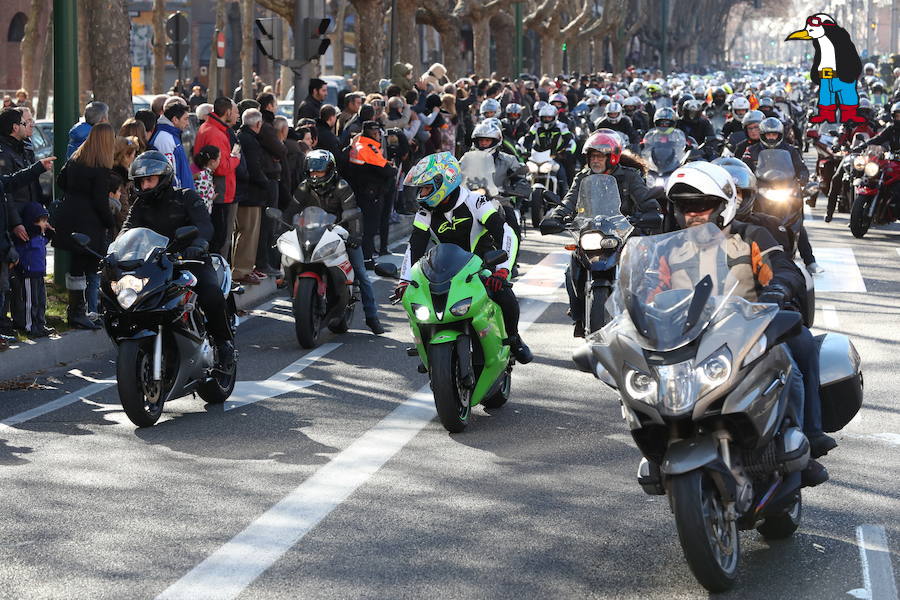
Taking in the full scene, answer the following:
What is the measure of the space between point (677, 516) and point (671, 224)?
1.49 m

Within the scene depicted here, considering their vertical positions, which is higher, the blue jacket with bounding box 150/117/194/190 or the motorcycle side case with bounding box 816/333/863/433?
the blue jacket with bounding box 150/117/194/190

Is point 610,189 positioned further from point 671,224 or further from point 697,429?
point 697,429

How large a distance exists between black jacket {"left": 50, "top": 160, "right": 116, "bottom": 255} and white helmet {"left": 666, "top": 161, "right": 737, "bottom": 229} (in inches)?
274

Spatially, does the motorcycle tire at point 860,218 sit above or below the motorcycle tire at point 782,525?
above

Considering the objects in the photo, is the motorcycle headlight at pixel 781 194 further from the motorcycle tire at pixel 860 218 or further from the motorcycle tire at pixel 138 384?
the motorcycle tire at pixel 138 384

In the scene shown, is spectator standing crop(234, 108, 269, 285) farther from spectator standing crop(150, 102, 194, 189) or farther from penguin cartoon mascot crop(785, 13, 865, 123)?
penguin cartoon mascot crop(785, 13, 865, 123)

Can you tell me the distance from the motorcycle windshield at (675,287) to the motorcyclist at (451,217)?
3.88 m

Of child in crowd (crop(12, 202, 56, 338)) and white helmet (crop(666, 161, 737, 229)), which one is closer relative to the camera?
white helmet (crop(666, 161, 737, 229))

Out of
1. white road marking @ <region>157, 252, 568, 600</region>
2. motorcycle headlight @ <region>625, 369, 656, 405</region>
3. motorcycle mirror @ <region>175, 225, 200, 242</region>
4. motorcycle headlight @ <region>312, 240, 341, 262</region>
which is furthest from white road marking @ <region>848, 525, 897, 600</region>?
motorcycle headlight @ <region>312, 240, 341, 262</region>

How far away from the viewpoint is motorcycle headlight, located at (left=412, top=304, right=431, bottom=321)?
917 centimetres

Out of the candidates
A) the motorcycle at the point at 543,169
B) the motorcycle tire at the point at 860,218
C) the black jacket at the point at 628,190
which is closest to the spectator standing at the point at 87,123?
the black jacket at the point at 628,190

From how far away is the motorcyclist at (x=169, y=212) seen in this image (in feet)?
32.8

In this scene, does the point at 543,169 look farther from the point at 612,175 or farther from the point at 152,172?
the point at 152,172

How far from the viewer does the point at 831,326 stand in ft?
43.9
